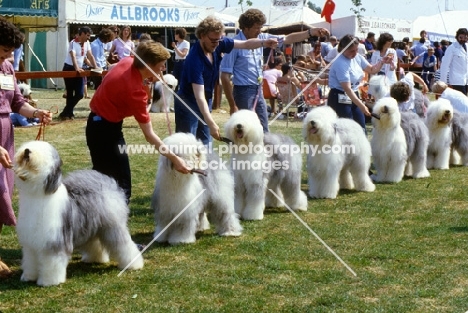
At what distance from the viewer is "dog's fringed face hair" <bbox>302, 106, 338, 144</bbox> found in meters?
7.39

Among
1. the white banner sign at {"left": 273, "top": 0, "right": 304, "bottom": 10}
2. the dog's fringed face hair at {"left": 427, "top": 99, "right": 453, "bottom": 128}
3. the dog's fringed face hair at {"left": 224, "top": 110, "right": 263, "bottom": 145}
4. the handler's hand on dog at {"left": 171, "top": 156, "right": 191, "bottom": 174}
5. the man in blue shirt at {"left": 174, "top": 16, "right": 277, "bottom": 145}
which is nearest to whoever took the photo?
the handler's hand on dog at {"left": 171, "top": 156, "right": 191, "bottom": 174}

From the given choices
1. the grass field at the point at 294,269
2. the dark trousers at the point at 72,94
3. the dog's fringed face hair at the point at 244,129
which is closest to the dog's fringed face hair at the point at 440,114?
the grass field at the point at 294,269

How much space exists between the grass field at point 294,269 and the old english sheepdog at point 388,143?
1.08 metres

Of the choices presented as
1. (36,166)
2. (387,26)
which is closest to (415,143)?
(36,166)

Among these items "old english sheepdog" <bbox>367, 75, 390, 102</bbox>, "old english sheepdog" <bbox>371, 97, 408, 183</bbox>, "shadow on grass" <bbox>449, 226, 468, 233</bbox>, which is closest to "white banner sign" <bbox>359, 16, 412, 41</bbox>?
"old english sheepdog" <bbox>367, 75, 390, 102</bbox>

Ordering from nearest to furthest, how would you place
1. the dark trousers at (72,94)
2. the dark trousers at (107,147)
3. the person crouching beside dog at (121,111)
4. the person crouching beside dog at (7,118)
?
1. the person crouching beside dog at (7,118)
2. the person crouching beside dog at (121,111)
3. the dark trousers at (107,147)
4. the dark trousers at (72,94)

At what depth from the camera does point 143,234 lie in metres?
6.24

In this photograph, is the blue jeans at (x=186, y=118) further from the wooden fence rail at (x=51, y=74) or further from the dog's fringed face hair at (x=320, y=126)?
the wooden fence rail at (x=51, y=74)

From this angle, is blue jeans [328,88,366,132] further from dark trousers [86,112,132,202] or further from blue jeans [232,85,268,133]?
dark trousers [86,112,132,202]

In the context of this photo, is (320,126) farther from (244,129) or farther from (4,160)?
(4,160)

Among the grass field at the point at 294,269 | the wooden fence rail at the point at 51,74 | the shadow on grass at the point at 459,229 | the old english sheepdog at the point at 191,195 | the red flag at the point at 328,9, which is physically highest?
the red flag at the point at 328,9

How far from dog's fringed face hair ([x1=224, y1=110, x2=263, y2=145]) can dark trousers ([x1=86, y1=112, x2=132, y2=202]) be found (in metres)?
1.20

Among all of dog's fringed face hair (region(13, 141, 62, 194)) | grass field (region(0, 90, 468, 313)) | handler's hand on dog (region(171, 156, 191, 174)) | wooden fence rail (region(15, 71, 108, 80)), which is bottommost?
grass field (region(0, 90, 468, 313))

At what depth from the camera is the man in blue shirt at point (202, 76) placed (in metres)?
6.14
